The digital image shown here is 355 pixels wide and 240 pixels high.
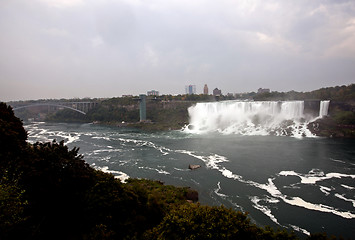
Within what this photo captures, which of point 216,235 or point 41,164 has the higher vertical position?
point 41,164

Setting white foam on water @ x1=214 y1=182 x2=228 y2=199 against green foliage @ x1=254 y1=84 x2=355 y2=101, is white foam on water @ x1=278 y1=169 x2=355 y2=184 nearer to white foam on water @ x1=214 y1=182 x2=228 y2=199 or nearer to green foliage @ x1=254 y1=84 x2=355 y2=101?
white foam on water @ x1=214 y1=182 x2=228 y2=199

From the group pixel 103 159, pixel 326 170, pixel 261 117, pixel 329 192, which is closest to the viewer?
pixel 329 192

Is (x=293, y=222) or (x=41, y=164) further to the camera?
(x=293, y=222)

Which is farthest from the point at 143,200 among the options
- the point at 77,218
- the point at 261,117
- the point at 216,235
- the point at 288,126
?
the point at 261,117

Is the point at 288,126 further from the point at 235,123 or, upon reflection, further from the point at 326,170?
the point at 326,170

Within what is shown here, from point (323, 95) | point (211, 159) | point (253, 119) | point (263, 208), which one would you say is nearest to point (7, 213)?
point (263, 208)

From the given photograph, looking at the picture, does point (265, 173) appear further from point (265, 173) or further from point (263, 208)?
point (263, 208)
